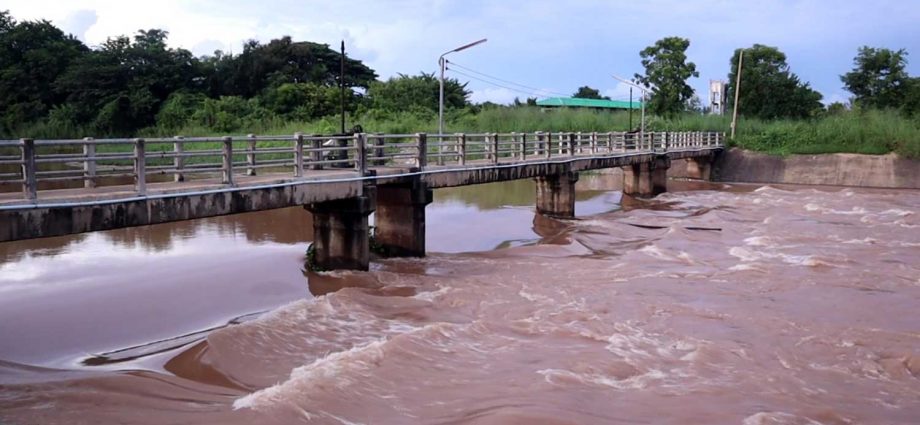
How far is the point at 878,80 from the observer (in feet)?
189

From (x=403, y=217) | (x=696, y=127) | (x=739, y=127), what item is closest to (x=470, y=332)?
(x=403, y=217)

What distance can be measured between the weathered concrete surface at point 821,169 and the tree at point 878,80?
17.3 metres


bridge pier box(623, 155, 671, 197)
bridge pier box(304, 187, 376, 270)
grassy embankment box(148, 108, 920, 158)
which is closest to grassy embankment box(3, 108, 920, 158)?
grassy embankment box(148, 108, 920, 158)

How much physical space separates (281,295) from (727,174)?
36.3 meters

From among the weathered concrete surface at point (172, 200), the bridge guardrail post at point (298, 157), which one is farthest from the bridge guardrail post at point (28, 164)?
the bridge guardrail post at point (298, 157)

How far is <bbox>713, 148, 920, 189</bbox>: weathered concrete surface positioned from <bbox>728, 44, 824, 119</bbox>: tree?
15174 millimetres

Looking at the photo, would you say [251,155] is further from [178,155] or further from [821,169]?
[821,169]

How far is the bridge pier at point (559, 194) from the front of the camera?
2508 centimetres

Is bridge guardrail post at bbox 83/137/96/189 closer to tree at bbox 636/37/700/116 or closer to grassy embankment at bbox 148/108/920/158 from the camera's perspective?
grassy embankment at bbox 148/108/920/158

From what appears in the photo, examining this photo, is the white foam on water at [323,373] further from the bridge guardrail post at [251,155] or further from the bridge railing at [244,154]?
the bridge guardrail post at [251,155]

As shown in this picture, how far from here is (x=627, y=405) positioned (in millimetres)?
8094

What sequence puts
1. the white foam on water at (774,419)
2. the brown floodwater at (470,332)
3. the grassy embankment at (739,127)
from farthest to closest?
the grassy embankment at (739,127) → the brown floodwater at (470,332) → the white foam on water at (774,419)

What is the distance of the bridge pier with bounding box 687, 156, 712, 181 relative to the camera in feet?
144

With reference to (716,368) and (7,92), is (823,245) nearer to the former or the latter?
(716,368)
